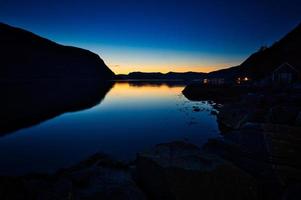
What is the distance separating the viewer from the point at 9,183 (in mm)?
5633

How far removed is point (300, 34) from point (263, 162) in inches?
2531

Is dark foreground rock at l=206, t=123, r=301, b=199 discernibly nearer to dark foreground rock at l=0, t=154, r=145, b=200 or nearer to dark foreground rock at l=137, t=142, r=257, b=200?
dark foreground rock at l=137, t=142, r=257, b=200

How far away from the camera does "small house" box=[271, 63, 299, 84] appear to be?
131ft

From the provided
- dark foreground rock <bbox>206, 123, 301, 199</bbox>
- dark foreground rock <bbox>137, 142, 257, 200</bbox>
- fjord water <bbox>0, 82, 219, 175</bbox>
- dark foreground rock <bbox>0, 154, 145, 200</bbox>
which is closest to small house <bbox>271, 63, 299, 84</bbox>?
fjord water <bbox>0, 82, 219, 175</bbox>

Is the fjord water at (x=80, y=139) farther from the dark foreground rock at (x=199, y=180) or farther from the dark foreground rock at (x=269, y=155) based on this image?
the dark foreground rock at (x=199, y=180)

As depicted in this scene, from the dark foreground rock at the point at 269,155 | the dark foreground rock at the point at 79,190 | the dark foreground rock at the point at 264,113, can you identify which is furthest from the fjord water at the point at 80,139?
the dark foreground rock at the point at 269,155

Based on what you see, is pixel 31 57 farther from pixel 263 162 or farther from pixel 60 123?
pixel 263 162

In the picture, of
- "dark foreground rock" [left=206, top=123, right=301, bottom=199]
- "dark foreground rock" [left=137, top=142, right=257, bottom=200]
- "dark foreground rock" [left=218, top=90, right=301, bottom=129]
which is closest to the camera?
"dark foreground rock" [left=137, top=142, right=257, bottom=200]

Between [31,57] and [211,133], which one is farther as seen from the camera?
[31,57]

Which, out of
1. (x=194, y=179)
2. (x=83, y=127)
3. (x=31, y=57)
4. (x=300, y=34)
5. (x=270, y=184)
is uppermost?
(x=31, y=57)

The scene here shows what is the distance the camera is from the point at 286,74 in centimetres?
4041

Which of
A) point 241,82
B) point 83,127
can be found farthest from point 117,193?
point 241,82

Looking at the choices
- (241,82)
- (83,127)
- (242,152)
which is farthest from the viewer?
(241,82)

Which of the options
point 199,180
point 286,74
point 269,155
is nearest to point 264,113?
point 269,155
